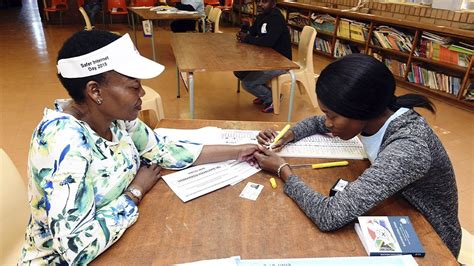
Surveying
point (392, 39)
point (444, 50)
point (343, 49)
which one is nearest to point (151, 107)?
point (444, 50)

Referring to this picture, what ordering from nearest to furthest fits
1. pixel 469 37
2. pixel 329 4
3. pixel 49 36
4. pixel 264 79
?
pixel 264 79 → pixel 469 37 → pixel 329 4 → pixel 49 36

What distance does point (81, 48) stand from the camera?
90 cm

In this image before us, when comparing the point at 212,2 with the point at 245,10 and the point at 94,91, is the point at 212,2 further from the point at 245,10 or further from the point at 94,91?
the point at 94,91

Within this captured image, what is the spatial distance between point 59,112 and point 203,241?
1.70 feet

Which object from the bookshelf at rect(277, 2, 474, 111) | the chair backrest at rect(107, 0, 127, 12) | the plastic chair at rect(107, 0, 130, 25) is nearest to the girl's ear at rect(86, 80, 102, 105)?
the bookshelf at rect(277, 2, 474, 111)

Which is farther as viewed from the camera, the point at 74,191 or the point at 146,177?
the point at 146,177

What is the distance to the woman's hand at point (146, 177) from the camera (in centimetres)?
105

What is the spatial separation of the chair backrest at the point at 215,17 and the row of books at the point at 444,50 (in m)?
2.76

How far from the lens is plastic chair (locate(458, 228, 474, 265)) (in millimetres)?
1234

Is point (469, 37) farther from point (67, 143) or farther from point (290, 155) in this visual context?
point (67, 143)

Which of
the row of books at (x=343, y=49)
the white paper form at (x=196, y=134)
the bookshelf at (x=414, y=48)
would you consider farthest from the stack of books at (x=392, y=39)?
the white paper form at (x=196, y=134)

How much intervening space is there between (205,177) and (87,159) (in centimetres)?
41

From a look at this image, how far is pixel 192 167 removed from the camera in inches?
48.3

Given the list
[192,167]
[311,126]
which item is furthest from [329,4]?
[192,167]
